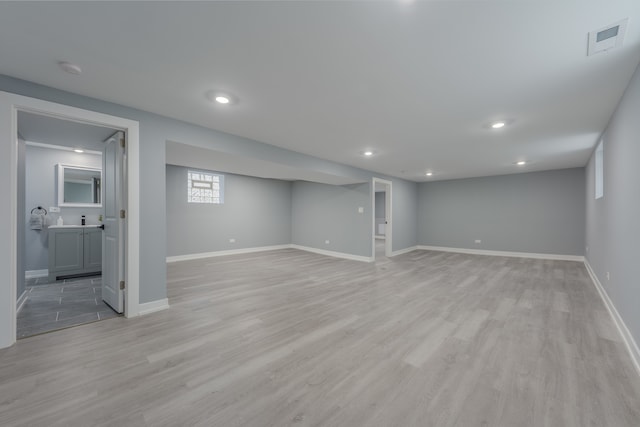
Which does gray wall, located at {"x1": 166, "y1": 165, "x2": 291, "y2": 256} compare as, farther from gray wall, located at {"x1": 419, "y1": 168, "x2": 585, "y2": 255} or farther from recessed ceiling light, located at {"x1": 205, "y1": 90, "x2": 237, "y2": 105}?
gray wall, located at {"x1": 419, "y1": 168, "x2": 585, "y2": 255}

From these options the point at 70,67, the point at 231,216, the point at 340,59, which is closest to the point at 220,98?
the point at 70,67

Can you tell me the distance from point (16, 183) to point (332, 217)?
623 centimetres

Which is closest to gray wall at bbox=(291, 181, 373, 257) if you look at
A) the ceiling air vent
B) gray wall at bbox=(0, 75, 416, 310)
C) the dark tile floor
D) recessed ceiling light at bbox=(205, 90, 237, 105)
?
gray wall at bbox=(0, 75, 416, 310)

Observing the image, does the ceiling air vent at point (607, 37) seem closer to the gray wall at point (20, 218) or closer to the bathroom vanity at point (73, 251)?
the gray wall at point (20, 218)

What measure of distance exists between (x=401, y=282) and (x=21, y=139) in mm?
5975

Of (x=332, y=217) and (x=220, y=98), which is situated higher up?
(x=220, y=98)

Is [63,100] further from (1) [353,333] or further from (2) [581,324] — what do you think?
(2) [581,324]

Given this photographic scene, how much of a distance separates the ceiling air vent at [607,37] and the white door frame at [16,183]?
4.25m

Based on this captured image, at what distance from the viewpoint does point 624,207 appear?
8.18ft

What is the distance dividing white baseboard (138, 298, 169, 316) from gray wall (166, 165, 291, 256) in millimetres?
3458

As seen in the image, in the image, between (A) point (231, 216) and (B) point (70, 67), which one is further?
(A) point (231, 216)

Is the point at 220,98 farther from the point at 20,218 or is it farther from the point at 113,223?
the point at 20,218

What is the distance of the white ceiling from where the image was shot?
151 cm

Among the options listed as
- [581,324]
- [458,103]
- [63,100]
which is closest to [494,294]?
[581,324]
